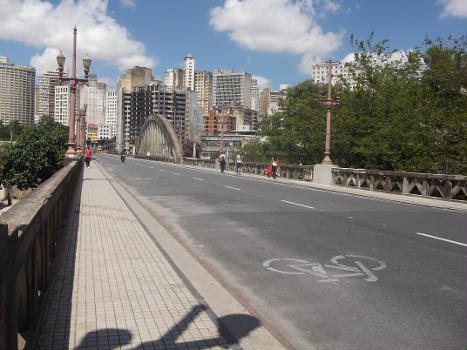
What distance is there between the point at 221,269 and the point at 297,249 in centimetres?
179

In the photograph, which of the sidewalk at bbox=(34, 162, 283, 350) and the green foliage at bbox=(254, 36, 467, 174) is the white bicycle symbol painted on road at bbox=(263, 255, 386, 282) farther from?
the green foliage at bbox=(254, 36, 467, 174)

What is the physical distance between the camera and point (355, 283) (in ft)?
19.8

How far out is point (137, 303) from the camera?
16.2ft

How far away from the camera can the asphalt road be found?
450 cm

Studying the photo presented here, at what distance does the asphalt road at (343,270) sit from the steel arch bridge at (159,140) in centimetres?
6439

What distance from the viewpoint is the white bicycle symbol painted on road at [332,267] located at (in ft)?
21.1

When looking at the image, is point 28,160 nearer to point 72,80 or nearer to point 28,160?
point 28,160

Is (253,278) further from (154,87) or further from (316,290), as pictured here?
(154,87)

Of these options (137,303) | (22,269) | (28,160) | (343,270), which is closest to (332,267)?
(343,270)

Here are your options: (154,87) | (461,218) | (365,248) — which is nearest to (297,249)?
(365,248)

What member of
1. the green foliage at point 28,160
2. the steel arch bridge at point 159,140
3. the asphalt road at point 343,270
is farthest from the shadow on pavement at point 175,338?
the steel arch bridge at point 159,140

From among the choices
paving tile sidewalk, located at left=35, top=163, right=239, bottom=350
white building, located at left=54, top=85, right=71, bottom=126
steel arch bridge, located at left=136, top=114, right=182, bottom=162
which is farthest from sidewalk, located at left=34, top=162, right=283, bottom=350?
white building, located at left=54, top=85, right=71, bottom=126

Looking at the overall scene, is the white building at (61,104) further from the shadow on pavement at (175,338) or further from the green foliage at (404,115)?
the shadow on pavement at (175,338)

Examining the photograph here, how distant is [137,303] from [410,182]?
18856 millimetres
